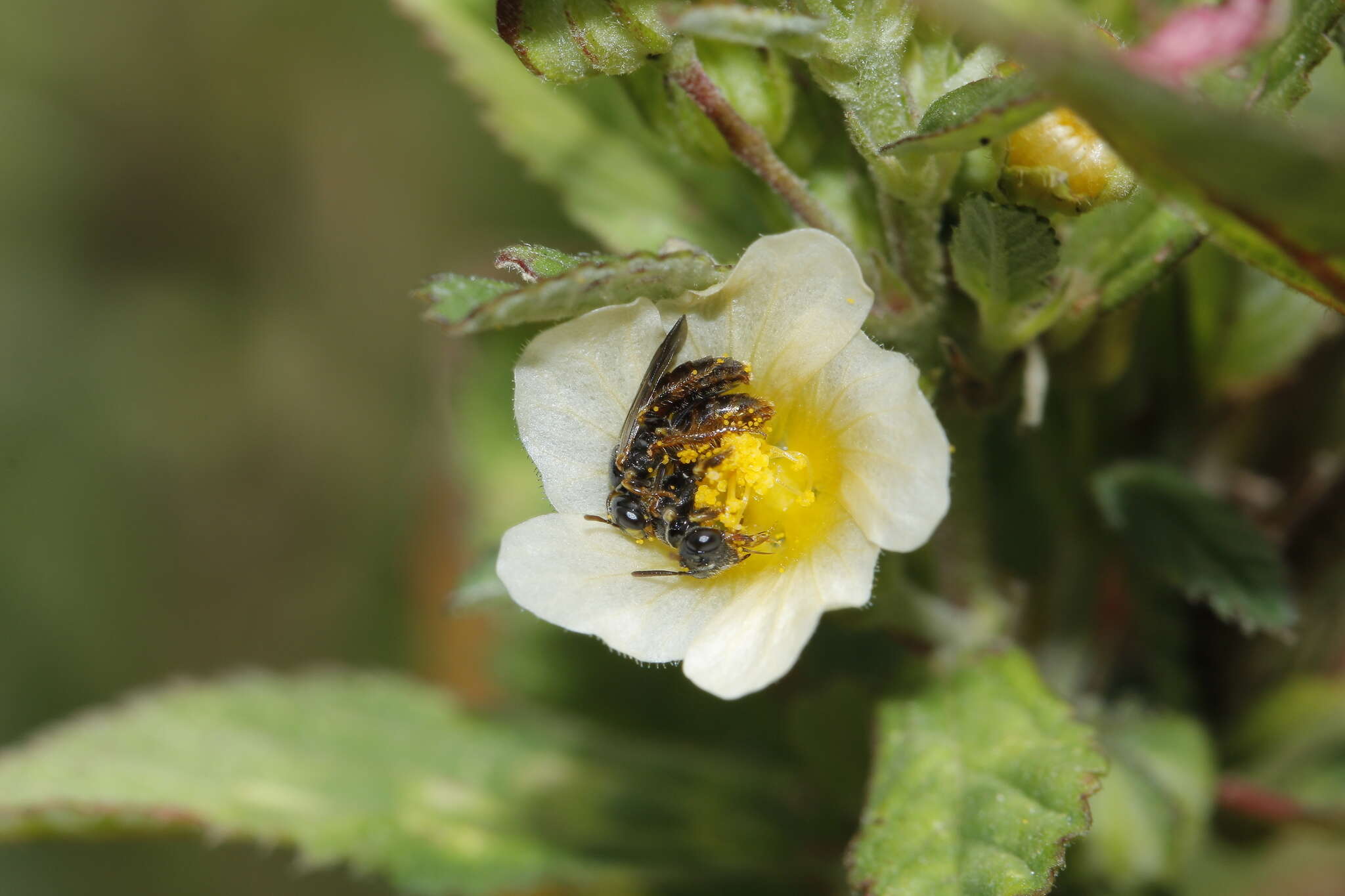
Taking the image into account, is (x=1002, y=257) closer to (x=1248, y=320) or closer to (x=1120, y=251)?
(x=1120, y=251)

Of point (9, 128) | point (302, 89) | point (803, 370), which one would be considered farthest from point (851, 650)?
point (9, 128)

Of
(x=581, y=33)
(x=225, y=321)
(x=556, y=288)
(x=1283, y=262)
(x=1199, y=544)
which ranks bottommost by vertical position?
(x=1199, y=544)

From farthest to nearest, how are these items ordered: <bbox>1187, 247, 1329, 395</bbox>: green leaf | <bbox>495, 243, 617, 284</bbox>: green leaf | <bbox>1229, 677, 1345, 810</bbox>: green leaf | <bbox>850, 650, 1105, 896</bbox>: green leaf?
<bbox>1229, 677, 1345, 810</bbox>: green leaf → <bbox>1187, 247, 1329, 395</bbox>: green leaf → <bbox>850, 650, 1105, 896</bbox>: green leaf → <bbox>495, 243, 617, 284</bbox>: green leaf

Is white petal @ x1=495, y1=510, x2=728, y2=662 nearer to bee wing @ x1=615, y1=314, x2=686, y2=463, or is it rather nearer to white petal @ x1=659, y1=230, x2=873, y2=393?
bee wing @ x1=615, y1=314, x2=686, y2=463

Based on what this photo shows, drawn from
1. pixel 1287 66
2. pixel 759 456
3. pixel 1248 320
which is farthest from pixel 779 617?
pixel 1248 320

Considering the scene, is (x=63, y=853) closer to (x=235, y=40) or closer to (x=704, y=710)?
(x=704, y=710)

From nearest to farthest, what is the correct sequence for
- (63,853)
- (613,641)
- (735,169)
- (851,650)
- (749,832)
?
(613,641) < (735,169) < (851,650) < (749,832) < (63,853)

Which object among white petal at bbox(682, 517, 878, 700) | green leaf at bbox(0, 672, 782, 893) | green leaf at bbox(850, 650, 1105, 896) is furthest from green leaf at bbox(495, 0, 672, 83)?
green leaf at bbox(0, 672, 782, 893)
